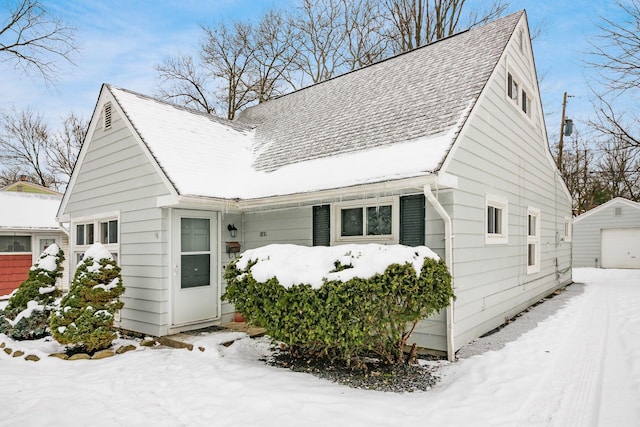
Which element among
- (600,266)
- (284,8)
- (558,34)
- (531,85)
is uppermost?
(284,8)

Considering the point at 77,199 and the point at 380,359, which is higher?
the point at 77,199

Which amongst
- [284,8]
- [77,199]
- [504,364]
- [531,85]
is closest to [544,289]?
[531,85]

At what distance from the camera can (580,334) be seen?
6012 millimetres

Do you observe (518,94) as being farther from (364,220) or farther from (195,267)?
(195,267)

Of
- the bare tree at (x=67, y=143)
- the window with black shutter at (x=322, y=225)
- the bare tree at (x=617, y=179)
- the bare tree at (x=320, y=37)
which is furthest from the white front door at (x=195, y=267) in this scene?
the bare tree at (x=617, y=179)

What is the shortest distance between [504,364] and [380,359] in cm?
144

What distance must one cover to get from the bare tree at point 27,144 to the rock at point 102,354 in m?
21.7

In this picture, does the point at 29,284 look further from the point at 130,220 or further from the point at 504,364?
the point at 504,364

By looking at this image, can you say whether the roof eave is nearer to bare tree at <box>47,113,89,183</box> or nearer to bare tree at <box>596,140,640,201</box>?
bare tree at <box>47,113,89,183</box>

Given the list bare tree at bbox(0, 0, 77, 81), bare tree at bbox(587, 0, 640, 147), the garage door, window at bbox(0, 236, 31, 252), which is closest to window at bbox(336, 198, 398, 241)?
bare tree at bbox(587, 0, 640, 147)

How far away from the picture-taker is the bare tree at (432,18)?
16.1 meters

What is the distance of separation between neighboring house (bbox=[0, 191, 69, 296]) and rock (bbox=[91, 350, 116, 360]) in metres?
8.95

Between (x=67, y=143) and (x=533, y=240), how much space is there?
23.8 m

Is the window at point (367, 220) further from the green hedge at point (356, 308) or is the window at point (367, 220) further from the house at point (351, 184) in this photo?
the green hedge at point (356, 308)
